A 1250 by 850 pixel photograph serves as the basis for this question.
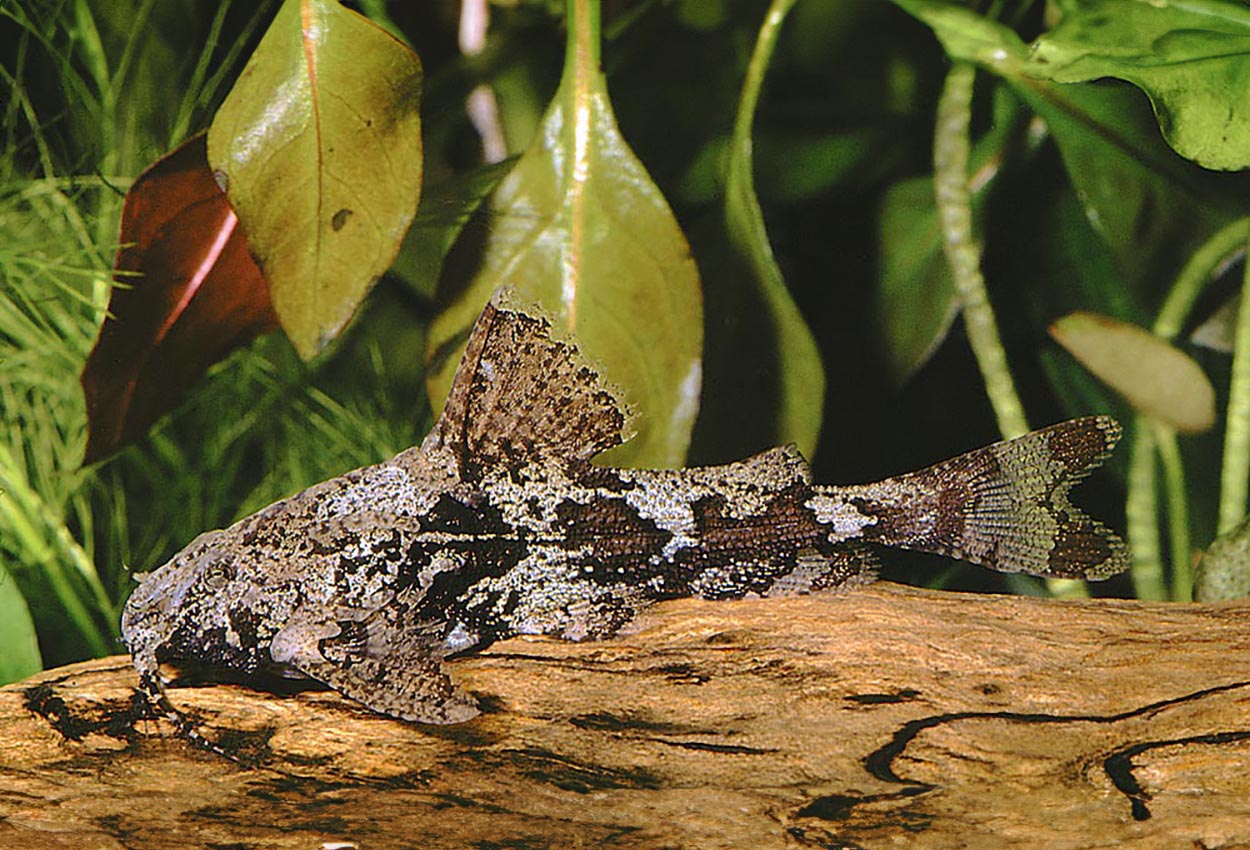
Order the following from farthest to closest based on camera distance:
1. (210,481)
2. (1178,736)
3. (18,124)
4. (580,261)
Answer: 1. (210,481)
2. (18,124)
3. (580,261)
4. (1178,736)

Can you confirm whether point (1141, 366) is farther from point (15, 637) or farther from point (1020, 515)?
point (15, 637)

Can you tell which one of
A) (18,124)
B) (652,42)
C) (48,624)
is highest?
(652,42)

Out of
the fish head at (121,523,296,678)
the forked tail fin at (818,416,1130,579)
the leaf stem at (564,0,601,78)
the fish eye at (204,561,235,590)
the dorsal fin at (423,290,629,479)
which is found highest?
the leaf stem at (564,0,601,78)

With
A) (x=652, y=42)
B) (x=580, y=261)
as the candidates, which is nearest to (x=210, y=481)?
(x=580, y=261)

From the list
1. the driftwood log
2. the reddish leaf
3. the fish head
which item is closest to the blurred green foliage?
the reddish leaf

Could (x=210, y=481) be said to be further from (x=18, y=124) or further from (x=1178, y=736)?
(x=1178, y=736)

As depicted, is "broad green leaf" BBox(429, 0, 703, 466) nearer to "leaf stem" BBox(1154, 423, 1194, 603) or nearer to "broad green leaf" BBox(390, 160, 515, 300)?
"broad green leaf" BBox(390, 160, 515, 300)
